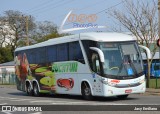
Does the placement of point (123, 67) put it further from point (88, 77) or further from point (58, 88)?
point (58, 88)

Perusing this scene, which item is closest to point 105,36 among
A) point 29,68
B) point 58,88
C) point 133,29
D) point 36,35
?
point 58,88

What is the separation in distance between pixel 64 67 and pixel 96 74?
142 inches

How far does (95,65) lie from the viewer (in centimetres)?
1952

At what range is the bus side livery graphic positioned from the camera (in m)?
21.5

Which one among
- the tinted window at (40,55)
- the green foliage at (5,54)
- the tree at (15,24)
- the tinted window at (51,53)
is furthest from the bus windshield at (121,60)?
the green foliage at (5,54)

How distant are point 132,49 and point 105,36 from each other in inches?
56.9

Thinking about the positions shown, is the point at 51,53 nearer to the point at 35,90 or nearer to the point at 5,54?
the point at 35,90

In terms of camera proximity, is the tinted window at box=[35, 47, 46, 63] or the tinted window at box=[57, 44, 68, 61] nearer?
the tinted window at box=[57, 44, 68, 61]

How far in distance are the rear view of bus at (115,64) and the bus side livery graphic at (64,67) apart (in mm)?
1703

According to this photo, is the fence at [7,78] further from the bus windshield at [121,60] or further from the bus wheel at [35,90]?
the bus windshield at [121,60]

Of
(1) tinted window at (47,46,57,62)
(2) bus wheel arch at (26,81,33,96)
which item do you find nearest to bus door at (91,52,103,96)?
(1) tinted window at (47,46,57,62)

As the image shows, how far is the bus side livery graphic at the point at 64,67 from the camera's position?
2148 cm

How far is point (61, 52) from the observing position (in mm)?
22875

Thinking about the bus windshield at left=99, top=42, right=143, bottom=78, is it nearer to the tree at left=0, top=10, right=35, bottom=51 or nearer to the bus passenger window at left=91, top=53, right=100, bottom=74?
the bus passenger window at left=91, top=53, right=100, bottom=74
